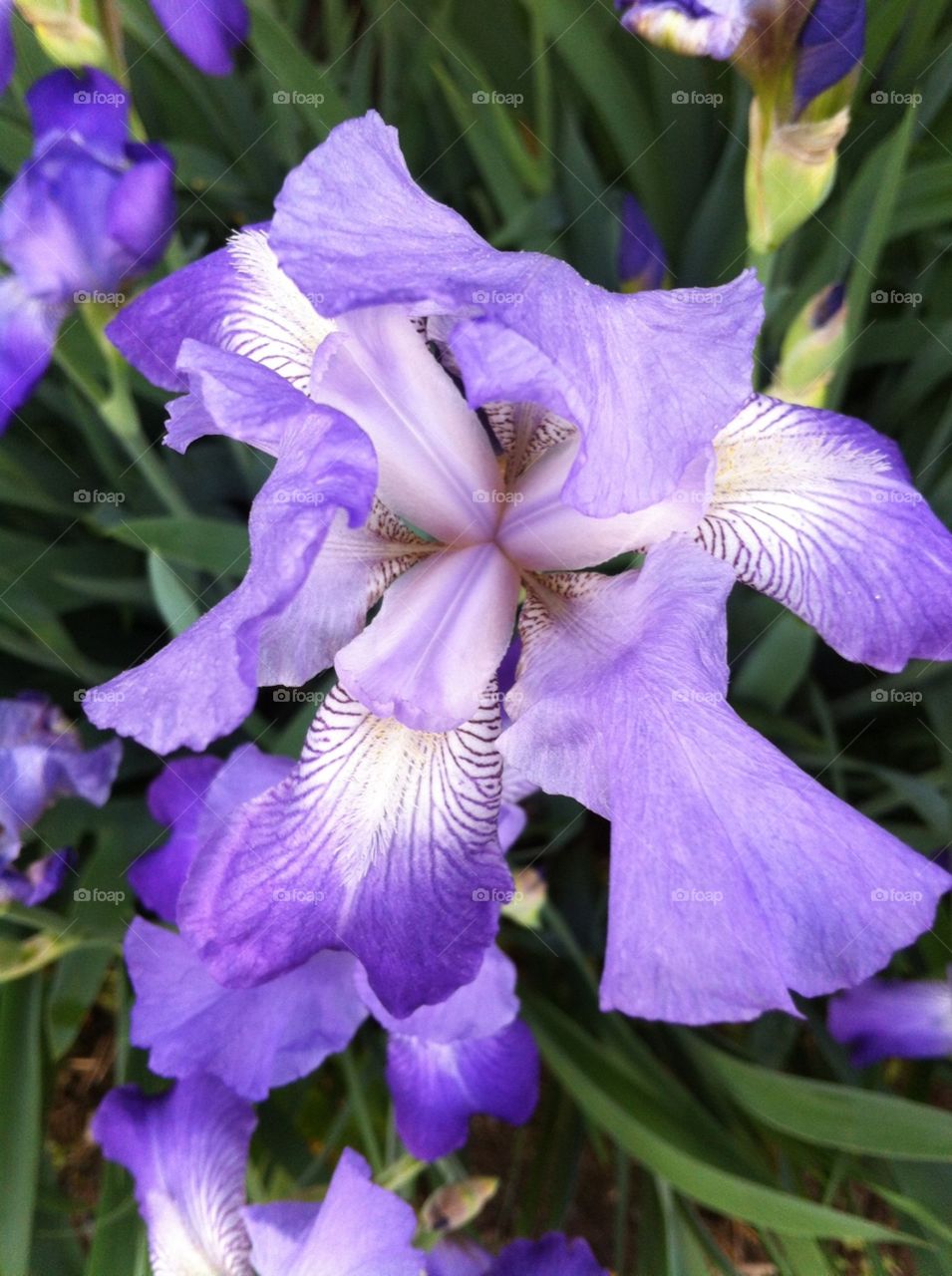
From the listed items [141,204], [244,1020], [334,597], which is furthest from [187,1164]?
[141,204]

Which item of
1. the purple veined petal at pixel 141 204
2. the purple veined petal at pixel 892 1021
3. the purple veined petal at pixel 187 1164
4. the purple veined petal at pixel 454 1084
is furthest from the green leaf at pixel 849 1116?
the purple veined petal at pixel 141 204

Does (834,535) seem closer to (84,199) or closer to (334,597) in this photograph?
(334,597)

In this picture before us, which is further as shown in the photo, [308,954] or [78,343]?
[78,343]

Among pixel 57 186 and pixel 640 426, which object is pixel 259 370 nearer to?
pixel 640 426

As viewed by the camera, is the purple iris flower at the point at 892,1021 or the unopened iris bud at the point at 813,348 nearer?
the unopened iris bud at the point at 813,348

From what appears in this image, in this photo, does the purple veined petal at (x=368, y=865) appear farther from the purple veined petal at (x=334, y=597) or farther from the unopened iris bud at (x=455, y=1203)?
the unopened iris bud at (x=455, y=1203)

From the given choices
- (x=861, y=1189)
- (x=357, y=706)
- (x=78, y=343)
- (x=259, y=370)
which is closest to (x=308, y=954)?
(x=357, y=706)
